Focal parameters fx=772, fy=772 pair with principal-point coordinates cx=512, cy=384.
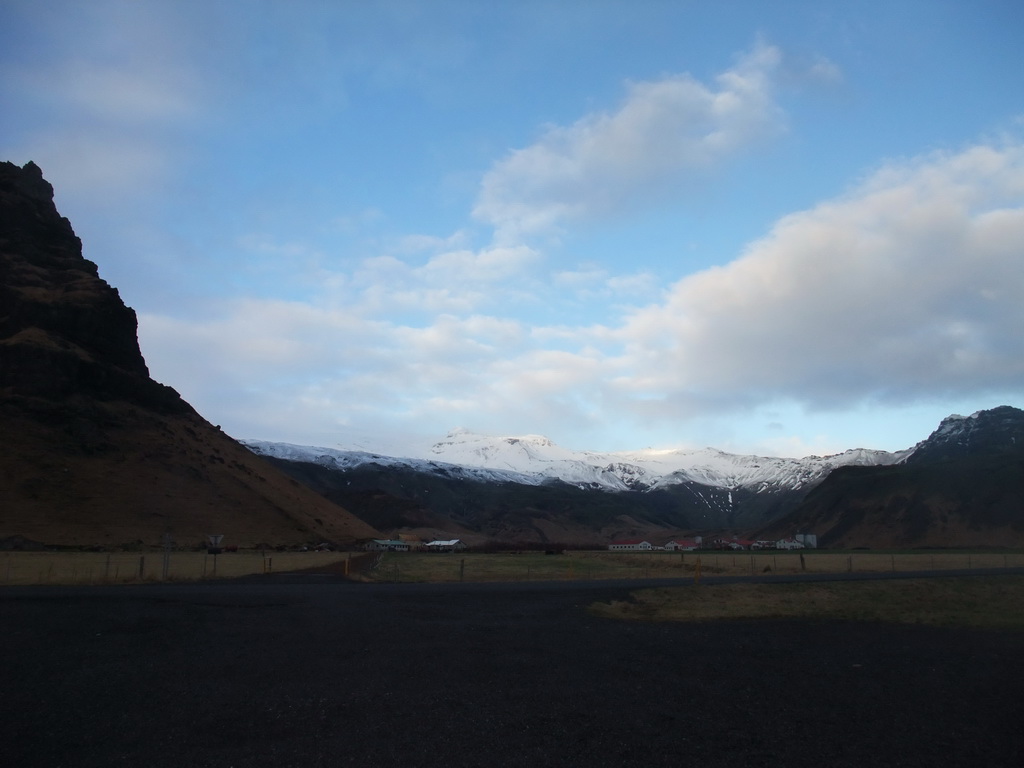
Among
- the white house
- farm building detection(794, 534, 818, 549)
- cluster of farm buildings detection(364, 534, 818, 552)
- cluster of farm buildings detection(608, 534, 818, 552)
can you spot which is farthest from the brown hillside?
farm building detection(794, 534, 818, 549)

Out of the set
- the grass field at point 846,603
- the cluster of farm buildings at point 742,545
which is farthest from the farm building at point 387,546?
the grass field at point 846,603

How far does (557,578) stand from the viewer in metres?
44.5

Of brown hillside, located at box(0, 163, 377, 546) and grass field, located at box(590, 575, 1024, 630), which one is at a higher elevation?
brown hillside, located at box(0, 163, 377, 546)

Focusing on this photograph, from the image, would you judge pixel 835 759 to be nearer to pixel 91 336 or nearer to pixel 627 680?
pixel 627 680

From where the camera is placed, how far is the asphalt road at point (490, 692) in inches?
346

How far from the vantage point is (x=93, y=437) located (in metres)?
82.9

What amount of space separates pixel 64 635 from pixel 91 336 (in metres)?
93.4

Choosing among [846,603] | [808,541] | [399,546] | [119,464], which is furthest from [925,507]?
[119,464]

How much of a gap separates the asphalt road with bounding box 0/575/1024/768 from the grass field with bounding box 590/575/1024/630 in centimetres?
278

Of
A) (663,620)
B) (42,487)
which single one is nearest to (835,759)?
(663,620)

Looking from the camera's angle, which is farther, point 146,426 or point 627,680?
point 146,426

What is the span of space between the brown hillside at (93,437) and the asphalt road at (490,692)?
55.5 m

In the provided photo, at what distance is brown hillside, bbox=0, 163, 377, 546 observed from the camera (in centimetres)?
7088

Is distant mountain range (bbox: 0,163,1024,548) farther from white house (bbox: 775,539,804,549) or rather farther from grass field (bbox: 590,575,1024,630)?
grass field (bbox: 590,575,1024,630)
